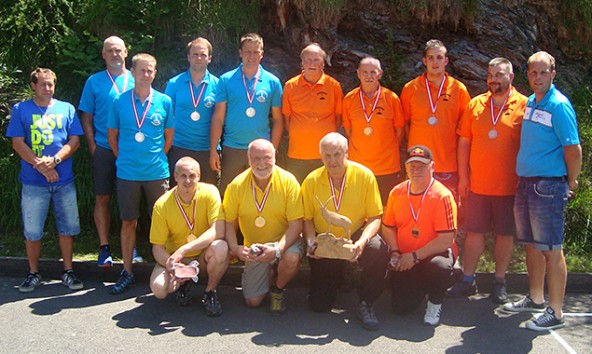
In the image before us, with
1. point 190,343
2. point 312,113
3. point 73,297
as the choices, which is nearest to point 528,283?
point 312,113

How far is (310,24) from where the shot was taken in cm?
843

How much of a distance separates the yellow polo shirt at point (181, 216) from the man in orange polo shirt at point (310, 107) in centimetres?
112

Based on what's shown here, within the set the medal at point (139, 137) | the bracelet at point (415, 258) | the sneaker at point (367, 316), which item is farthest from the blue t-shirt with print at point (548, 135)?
the medal at point (139, 137)

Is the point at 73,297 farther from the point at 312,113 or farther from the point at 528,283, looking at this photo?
the point at 528,283

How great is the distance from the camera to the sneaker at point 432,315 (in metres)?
5.29

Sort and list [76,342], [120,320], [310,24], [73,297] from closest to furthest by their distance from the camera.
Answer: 1. [76,342]
2. [120,320]
3. [73,297]
4. [310,24]

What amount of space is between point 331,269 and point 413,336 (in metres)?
0.93

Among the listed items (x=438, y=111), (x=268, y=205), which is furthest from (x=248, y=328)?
(x=438, y=111)

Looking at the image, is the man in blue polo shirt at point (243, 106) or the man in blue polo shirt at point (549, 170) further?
the man in blue polo shirt at point (243, 106)

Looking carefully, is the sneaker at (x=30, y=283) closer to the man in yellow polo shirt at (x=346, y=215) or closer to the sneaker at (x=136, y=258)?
the sneaker at (x=136, y=258)

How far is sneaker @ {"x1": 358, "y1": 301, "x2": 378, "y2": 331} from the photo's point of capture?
5.19 metres

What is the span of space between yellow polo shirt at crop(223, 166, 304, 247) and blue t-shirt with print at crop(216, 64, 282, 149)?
29.0 inches

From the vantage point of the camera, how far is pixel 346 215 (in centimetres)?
550

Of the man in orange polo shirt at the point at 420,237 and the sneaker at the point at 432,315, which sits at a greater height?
the man in orange polo shirt at the point at 420,237
